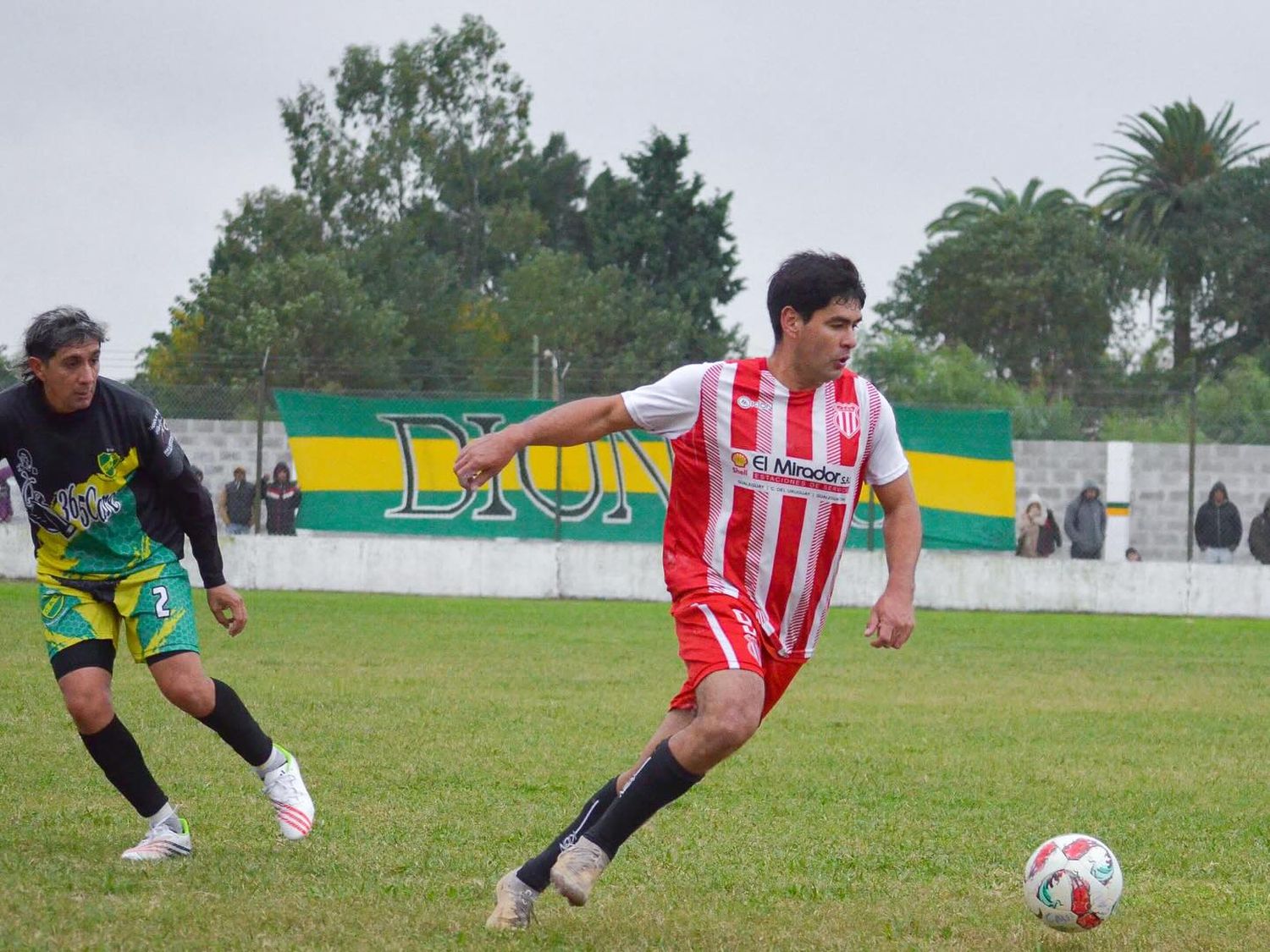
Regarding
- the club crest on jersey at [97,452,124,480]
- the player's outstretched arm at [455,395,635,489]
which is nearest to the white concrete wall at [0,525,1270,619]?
the club crest on jersey at [97,452,124,480]

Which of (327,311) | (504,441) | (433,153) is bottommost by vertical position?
(504,441)

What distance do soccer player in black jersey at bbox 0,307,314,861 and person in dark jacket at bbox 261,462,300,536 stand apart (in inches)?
608

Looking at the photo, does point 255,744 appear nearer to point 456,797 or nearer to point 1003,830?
point 456,797

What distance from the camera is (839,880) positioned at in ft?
18.9

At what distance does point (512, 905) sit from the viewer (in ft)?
16.1

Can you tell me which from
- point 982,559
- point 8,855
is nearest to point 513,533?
point 982,559

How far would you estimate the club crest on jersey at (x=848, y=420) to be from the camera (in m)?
5.14

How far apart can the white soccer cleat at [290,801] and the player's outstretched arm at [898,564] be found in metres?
2.25

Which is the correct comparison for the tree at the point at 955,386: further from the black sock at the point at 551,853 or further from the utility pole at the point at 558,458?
the black sock at the point at 551,853

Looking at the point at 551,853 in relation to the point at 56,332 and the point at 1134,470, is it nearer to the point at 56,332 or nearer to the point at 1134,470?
the point at 56,332

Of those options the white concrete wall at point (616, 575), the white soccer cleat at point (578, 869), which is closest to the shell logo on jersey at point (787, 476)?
the white soccer cleat at point (578, 869)

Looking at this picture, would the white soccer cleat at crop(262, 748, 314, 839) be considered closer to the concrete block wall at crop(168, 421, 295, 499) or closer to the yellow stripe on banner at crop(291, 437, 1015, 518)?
the yellow stripe on banner at crop(291, 437, 1015, 518)

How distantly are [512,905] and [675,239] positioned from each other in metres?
50.3

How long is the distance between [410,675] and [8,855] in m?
6.69
